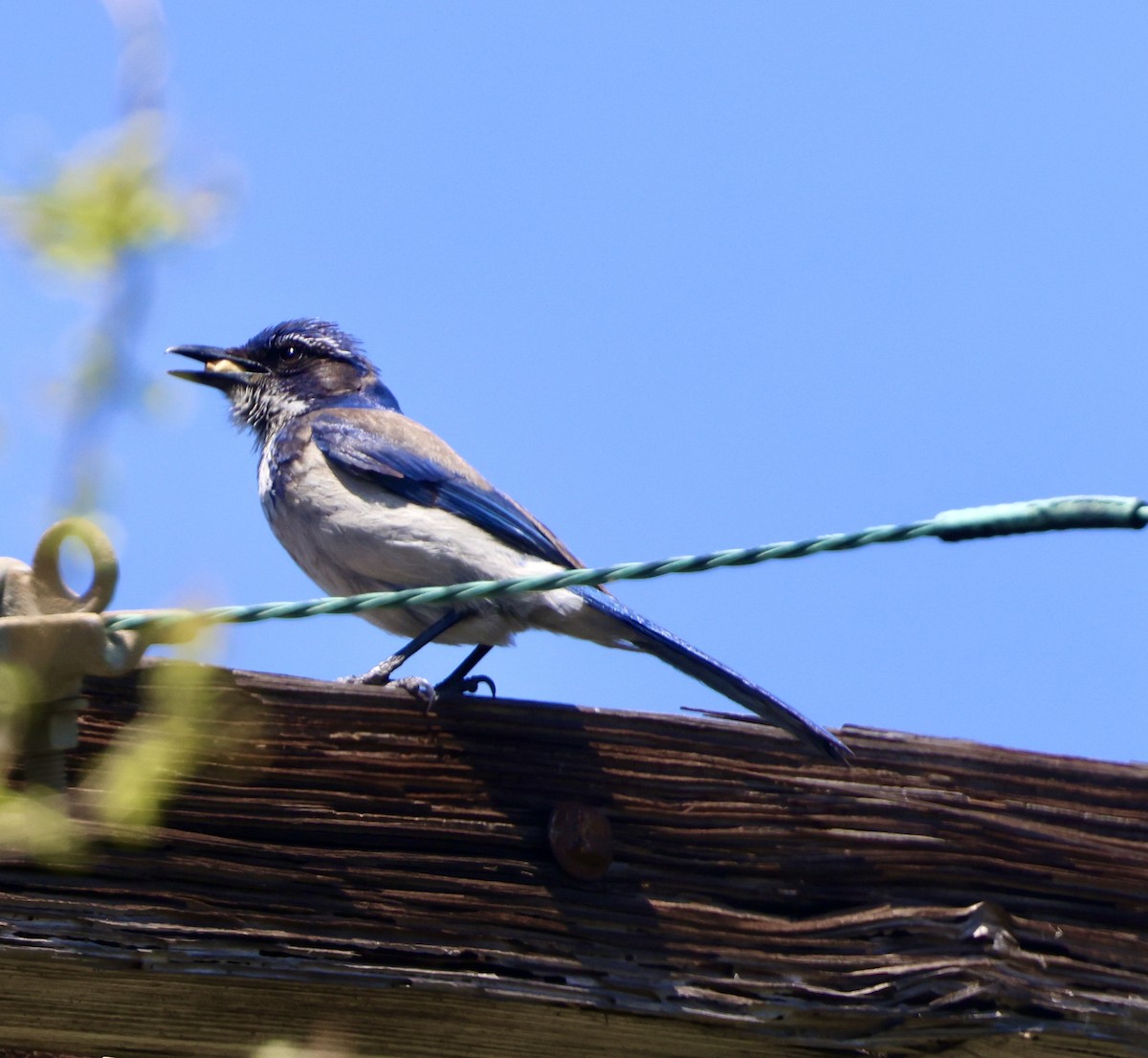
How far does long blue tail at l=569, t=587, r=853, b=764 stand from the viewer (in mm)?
2873

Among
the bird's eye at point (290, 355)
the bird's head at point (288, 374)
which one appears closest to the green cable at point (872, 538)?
the bird's head at point (288, 374)

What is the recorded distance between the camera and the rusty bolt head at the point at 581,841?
271 cm

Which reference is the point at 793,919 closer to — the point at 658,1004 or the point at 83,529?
the point at 658,1004

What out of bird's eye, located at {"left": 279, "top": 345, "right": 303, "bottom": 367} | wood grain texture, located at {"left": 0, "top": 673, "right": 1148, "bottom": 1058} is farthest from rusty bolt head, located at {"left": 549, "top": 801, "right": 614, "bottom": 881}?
bird's eye, located at {"left": 279, "top": 345, "right": 303, "bottom": 367}

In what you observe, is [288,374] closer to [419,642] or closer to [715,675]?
[419,642]

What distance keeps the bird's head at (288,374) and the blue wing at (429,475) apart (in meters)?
0.59

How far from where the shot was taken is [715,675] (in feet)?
13.2

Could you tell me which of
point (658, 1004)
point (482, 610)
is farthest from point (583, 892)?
point (482, 610)

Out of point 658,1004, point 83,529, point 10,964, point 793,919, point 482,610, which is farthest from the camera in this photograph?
point 482,610

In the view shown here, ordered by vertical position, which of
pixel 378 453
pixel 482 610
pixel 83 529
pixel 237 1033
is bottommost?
pixel 237 1033

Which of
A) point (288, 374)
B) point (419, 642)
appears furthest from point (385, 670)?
point (288, 374)

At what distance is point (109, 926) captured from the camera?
8.04 ft

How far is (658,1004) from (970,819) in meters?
0.64

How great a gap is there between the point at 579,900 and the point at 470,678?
2259mm
